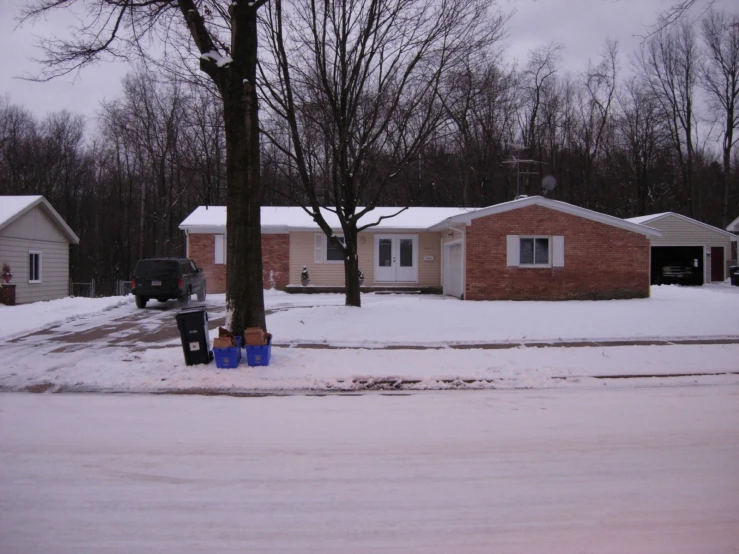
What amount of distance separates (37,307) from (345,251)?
10914 millimetres

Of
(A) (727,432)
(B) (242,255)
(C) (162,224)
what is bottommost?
(A) (727,432)

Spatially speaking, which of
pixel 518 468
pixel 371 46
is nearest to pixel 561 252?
pixel 371 46

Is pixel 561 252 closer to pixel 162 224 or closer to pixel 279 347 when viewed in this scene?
pixel 279 347

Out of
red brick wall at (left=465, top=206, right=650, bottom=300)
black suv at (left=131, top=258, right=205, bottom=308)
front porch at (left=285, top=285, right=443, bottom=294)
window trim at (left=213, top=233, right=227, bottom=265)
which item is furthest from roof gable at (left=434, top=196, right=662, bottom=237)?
window trim at (left=213, top=233, right=227, bottom=265)

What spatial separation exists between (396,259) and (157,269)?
35.9 ft

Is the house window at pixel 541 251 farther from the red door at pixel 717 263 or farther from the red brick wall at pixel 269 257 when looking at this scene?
the red door at pixel 717 263

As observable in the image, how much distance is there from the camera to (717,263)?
35156mm

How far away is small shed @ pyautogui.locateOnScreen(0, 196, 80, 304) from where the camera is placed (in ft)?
83.1

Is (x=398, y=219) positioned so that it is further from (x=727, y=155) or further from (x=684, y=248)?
(x=727, y=155)

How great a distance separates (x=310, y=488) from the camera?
4.91m

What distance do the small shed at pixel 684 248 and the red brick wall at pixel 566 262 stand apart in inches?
515

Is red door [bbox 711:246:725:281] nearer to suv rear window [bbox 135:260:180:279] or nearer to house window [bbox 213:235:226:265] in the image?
house window [bbox 213:235:226:265]

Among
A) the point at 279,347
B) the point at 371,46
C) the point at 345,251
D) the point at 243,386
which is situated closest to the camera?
the point at 243,386

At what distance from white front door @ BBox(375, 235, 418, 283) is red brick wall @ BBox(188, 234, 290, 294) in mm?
4323
